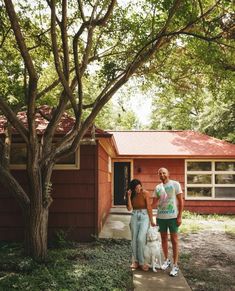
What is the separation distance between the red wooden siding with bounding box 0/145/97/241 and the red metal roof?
7547 millimetres

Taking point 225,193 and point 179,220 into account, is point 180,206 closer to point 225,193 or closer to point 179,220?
point 179,220

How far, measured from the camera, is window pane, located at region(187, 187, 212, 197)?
57.1 feet

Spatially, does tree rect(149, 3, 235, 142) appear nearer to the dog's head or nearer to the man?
the man

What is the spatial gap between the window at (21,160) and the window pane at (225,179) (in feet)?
31.2

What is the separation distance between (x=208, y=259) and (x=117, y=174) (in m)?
11.9

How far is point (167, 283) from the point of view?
6180 millimetres

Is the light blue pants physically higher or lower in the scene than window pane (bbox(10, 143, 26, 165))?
lower

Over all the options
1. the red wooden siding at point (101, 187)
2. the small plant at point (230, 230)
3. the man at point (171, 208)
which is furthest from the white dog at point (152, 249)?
the small plant at point (230, 230)

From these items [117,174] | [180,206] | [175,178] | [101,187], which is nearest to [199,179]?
[175,178]

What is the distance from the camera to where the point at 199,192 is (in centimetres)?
1747

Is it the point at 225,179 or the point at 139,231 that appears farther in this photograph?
the point at 225,179

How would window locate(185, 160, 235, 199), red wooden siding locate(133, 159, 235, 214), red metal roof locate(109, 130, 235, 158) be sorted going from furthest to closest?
window locate(185, 160, 235, 199), red metal roof locate(109, 130, 235, 158), red wooden siding locate(133, 159, 235, 214)

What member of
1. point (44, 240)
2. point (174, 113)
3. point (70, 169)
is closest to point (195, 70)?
point (70, 169)

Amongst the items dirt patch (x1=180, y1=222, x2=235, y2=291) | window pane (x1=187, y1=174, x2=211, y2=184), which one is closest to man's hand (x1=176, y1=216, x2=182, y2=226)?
dirt patch (x1=180, y1=222, x2=235, y2=291)
